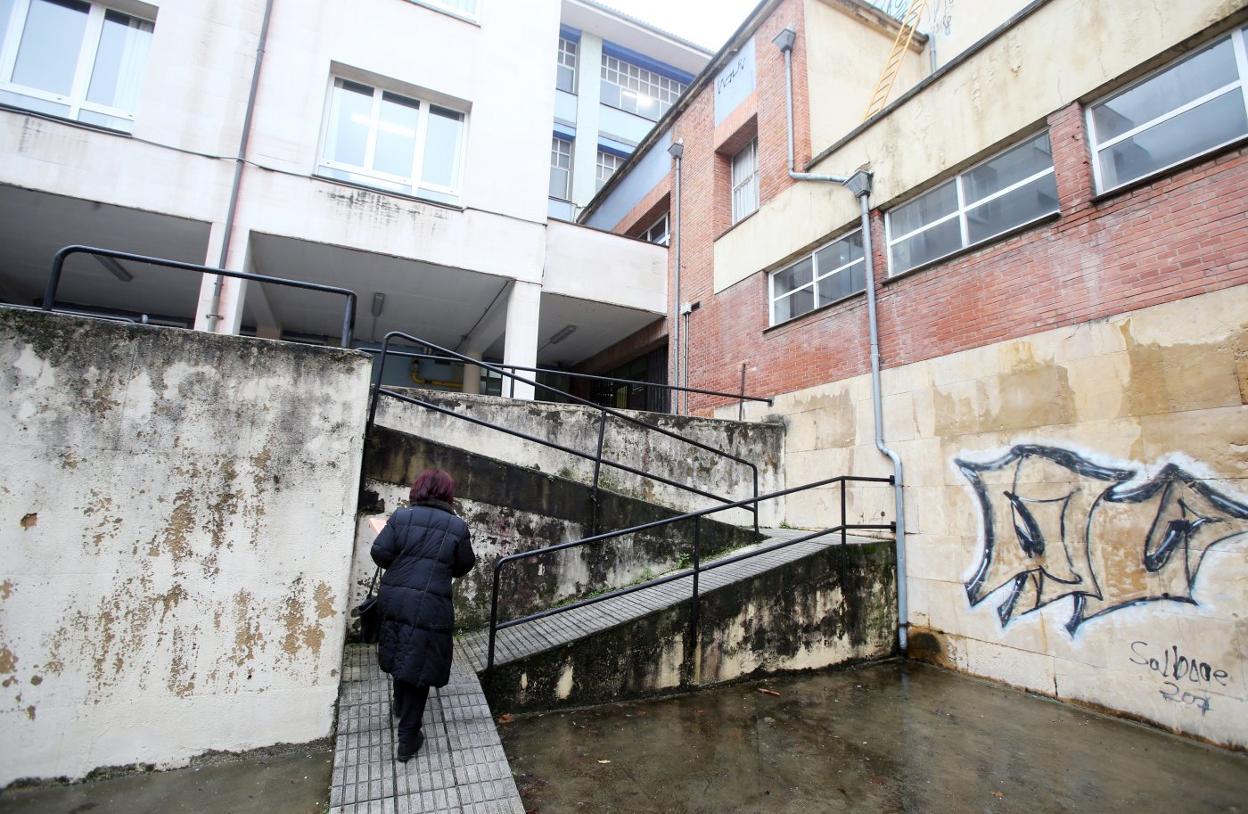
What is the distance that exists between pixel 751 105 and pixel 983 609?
836 centimetres

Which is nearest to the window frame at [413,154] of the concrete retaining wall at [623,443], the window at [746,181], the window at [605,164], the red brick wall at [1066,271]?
the concrete retaining wall at [623,443]

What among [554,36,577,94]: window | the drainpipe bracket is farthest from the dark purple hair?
[554,36,577,94]: window

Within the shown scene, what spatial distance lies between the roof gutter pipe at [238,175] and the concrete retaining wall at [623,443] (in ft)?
11.8

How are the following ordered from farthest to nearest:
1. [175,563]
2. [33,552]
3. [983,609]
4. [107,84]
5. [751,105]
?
1. [751,105]
2. [107,84]
3. [983,609]
4. [175,563]
5. [33,552]

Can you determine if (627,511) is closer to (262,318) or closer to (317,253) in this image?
→ (317,253)

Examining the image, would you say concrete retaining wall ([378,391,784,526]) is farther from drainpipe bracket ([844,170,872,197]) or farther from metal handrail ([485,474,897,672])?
drainpipe bracket ([844,170,872,197])

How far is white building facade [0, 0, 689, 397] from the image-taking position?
7.17 m

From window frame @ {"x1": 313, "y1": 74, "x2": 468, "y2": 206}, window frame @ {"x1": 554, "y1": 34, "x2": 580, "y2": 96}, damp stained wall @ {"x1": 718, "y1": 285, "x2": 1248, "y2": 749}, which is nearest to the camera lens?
damp stained wall @ {"x1": 718, "y1": 285, "x2": 1248, "y2": 749}

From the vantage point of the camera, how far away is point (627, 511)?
5.46m

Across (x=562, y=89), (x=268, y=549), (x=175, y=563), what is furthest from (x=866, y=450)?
(x=562, y=89)

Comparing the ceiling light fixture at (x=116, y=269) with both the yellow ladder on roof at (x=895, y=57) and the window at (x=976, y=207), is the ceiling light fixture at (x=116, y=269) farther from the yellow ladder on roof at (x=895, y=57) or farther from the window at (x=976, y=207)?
the yellow ladder on roof at (x=895, y=57)

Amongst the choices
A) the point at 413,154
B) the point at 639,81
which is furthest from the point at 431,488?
the point at 639,81

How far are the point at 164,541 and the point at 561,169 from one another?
53.4 ft

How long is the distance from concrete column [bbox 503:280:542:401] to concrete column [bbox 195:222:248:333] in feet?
11.9
